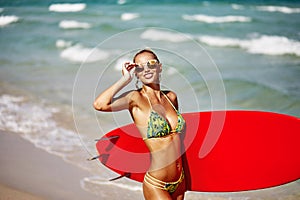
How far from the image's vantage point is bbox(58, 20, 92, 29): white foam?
577 inches

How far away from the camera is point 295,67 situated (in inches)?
407

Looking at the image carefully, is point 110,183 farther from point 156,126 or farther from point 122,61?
point 122,61

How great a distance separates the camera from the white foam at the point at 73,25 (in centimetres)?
1466

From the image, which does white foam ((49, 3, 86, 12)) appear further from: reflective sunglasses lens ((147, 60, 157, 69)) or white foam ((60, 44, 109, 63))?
reflective sunglasses lens ((147, 60, 157, 69))

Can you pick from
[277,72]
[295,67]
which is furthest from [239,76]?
[295,67]

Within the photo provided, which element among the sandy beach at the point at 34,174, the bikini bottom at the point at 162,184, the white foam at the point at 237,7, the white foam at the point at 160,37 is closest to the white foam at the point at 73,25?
the white foam at the point at 160,37

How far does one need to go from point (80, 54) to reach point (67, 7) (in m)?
5.72

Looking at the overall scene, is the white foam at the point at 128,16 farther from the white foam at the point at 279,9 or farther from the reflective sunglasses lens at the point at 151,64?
the reflective sunglasses lens at the point at 151,64

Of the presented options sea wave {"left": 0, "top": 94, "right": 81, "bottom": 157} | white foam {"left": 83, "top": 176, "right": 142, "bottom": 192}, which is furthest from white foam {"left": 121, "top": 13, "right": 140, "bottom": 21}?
white foam {"left": 83, "top": 176, "right": 142, "bottom": 192}

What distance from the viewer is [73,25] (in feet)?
49.6

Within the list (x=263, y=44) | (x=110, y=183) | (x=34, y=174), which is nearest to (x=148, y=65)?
(x=110, y=183)

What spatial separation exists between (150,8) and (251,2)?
3.84m

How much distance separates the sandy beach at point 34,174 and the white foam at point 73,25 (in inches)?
360

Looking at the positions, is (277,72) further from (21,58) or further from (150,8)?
(150,8)
